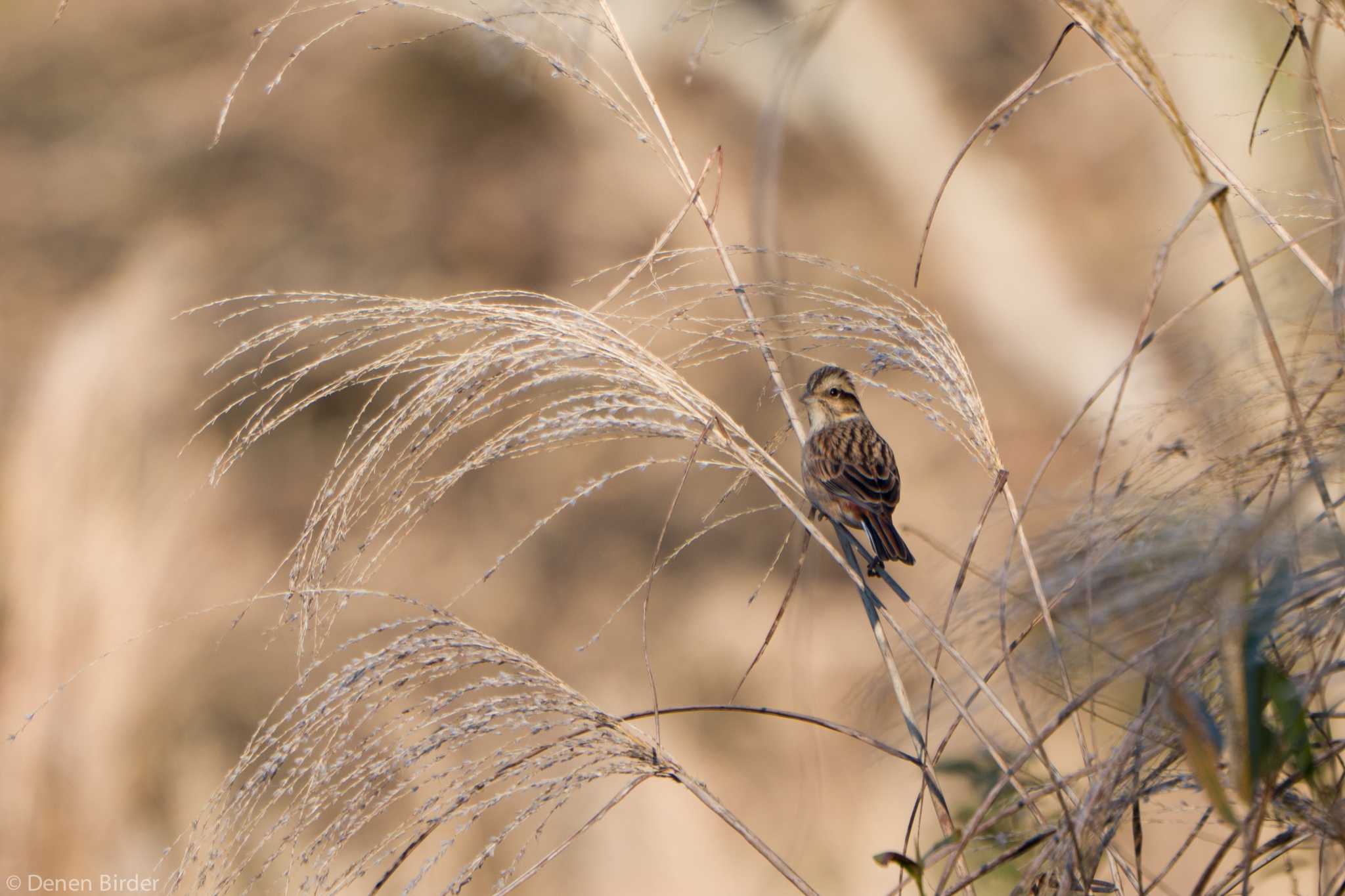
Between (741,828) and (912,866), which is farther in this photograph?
(741,828)

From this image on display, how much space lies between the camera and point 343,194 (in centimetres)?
352

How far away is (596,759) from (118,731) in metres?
2.71

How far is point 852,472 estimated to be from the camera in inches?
95.6

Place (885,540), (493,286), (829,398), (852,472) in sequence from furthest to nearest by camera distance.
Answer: (493,286)
(829,398)
(852,472)
(885,540)

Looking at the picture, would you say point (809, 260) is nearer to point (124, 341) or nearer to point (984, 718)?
point (984, 718)

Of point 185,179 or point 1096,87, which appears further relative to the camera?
point 1096,87

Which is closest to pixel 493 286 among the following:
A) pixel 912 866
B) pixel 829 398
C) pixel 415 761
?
pixel 829 398

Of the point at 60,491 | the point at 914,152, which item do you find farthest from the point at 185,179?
the point at 914,152

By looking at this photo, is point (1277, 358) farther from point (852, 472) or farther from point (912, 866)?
point (852, 472)

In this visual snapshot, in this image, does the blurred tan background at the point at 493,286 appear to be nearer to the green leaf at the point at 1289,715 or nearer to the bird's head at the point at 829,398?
the bird's head at the point at 829,398

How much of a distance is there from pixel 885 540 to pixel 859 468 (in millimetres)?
298

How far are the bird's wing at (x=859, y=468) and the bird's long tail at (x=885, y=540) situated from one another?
0.03m

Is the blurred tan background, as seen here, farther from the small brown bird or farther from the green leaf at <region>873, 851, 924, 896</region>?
the green leaf at <region>873, 851, 924, 896</region>

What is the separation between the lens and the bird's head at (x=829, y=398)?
2875mm
